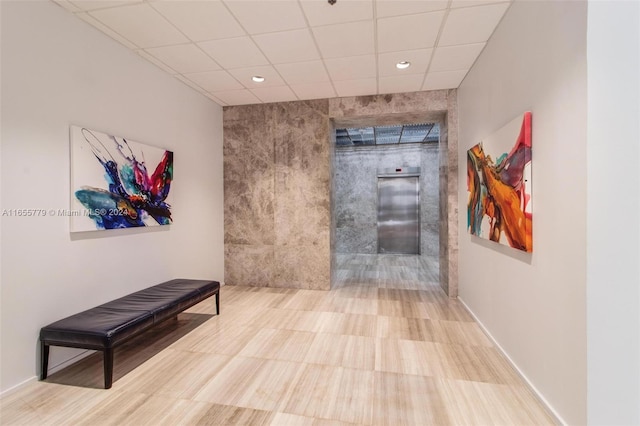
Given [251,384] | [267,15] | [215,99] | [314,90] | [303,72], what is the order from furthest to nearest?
[215,99] < [314,90] < [303,72] < [267,15] < [251,384]

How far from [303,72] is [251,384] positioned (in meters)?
3.77

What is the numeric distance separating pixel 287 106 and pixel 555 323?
4746 mm

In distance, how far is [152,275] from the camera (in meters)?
3.73

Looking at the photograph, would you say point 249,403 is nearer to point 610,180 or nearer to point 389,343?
point 389,343

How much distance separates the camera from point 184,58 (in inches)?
141

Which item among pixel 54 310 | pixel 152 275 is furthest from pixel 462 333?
pixel 54 310

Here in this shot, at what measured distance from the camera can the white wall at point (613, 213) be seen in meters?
1.58

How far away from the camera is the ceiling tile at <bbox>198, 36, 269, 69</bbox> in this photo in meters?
3.25

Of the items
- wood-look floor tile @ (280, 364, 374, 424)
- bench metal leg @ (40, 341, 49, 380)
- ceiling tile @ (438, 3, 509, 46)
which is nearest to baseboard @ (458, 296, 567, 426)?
wood-look floor tile @ (280, 364, 374, 424)

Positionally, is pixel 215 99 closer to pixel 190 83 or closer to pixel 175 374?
pixel 190 83

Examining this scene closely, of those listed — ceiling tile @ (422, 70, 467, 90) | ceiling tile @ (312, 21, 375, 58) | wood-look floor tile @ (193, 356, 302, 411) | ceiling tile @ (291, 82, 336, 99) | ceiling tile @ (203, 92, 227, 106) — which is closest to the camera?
wood-look floor tile @ (193, 356, 302, 411)

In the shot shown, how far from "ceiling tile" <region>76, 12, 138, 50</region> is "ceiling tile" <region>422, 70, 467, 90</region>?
12.5ft

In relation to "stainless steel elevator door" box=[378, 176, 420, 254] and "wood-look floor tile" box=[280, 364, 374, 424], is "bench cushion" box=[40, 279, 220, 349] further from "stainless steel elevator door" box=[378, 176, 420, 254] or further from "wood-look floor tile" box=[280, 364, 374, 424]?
"stainless steel elevator door" box=[378, 176, 420, 254]

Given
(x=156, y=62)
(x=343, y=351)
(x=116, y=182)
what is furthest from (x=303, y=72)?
(x=343, y=351)
